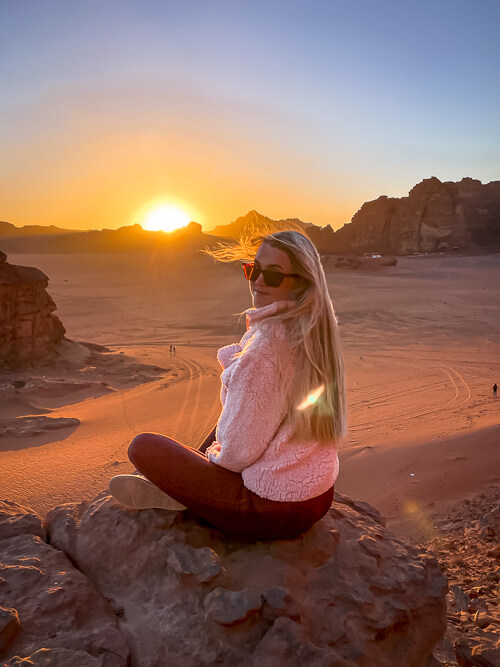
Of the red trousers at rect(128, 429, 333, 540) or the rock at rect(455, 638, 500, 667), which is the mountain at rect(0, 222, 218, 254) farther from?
the rock at rect(455, 638, 500, 667)

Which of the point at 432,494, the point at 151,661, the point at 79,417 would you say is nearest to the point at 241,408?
the point at 151,661

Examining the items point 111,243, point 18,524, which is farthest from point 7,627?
point 111,243

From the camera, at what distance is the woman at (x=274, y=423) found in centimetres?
212

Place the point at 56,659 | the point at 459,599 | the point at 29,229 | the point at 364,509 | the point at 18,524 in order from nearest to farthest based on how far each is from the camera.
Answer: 1. the point at 56,659
2. the point at 18,524
3. the point at 459,599
4. the point at 364,509
5. the point at 29,229

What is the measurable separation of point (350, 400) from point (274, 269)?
650 centimetres

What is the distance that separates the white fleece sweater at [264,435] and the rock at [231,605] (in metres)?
0.42

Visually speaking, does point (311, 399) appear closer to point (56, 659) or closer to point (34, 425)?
point (56, 659)

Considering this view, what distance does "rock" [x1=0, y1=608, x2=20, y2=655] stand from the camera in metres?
1.79

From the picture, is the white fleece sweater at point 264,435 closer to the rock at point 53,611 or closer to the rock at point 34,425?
the rock at point 53,611

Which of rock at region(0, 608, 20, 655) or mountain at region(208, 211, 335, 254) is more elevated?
mountain at region(208, 211, 335, 254)

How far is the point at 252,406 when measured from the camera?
81.7 inches

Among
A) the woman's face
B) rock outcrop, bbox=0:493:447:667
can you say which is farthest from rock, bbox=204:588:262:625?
the woman's face

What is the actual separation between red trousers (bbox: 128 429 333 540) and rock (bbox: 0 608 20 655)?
2.56 feet

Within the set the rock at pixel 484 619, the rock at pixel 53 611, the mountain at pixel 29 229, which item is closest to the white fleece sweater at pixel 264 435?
the rock at pixel 53 611
